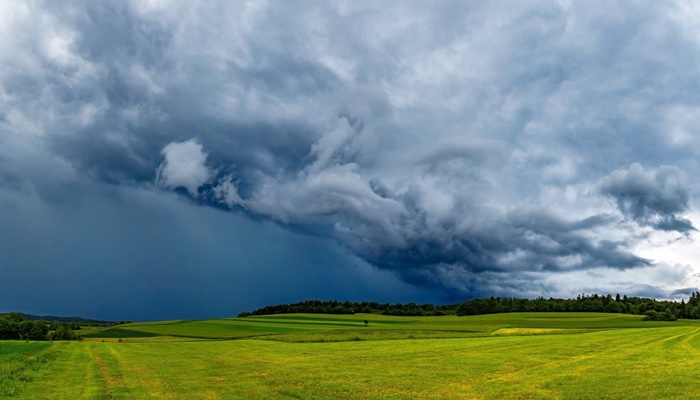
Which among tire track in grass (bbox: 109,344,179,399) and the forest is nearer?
tire track in grass (bbox: 109,344,179,399)

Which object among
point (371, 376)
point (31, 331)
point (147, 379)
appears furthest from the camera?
point (31, 331)

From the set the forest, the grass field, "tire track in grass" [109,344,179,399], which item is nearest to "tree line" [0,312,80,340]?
the forest

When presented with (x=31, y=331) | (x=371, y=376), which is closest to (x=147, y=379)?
(x=371, y=376)

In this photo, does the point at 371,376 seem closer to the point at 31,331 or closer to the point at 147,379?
the point at 147,379

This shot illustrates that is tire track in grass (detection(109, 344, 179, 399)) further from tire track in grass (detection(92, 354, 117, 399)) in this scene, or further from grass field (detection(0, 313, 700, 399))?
tire track in grass (detection(92, 354, 117, 399))

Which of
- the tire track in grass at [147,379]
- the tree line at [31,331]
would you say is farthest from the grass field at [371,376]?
the tree line at [31,331]

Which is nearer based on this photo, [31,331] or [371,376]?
[371,376]

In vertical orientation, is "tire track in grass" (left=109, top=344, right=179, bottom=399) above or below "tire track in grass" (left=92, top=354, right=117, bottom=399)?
below

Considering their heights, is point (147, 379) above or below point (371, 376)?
above

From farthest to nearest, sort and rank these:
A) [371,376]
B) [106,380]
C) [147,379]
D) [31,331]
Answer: [31,331]
[371,376]
[147,379]
[106,380]

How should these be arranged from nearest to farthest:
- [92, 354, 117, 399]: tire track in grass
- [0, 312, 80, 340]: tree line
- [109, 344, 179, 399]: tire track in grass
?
[109, 344, 179, 399]: tire track in grass, [92, 354, 117, 399]: tire track in grass, [0, 312, 80, 340]: tree line

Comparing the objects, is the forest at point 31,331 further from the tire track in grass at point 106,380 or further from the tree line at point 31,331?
the tire track in grass at point 106,380

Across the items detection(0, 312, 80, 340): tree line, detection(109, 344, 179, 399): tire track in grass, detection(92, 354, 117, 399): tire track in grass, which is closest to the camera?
detection(109, 344, 179, 399): tire track in grass

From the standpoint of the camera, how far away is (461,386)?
29281 millimetres
